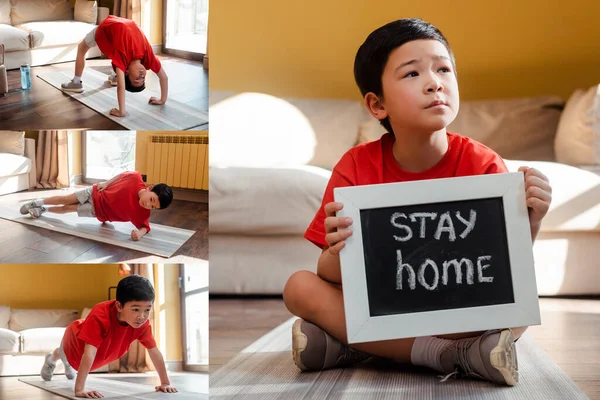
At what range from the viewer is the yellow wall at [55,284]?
1455mm

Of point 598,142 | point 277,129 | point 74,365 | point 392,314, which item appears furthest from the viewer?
point 277,129

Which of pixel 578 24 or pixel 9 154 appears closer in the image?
pixel 9 154

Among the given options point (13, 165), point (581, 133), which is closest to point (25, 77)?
point (13, 165)

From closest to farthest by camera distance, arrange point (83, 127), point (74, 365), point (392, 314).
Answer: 1. point (392, 314)
2. point (74, 365)
3. point (83, 127)

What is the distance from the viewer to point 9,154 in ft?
5.03

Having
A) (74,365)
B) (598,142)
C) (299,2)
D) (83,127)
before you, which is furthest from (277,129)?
(74,365)

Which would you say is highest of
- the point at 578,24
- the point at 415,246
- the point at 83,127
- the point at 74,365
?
the point at 578,24

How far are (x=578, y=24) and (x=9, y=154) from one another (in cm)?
261

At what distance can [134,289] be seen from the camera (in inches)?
56.5

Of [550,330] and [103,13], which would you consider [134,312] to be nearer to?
[103,13]

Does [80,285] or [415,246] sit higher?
[415,246]

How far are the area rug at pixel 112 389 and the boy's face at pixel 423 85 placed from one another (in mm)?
685

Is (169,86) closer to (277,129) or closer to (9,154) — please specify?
(9,154)

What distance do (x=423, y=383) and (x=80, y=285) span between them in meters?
0.72
